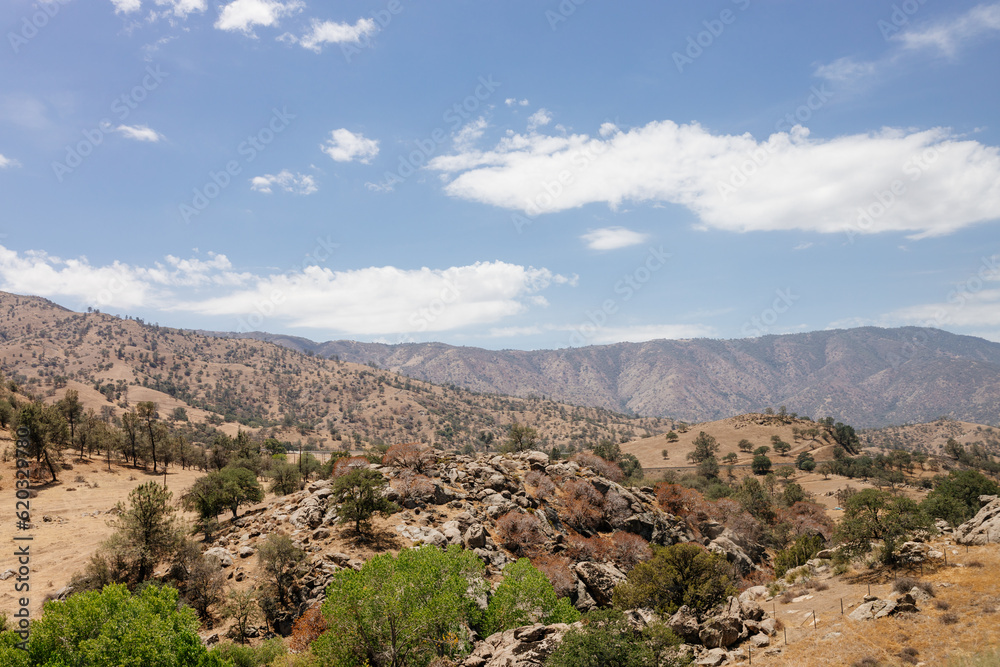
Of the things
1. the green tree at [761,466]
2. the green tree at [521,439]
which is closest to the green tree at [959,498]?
the green tree at [521,439]

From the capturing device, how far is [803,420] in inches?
6147

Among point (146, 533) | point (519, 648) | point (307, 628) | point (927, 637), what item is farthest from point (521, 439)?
point (927, 637)

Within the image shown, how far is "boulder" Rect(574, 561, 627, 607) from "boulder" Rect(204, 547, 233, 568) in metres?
29.1

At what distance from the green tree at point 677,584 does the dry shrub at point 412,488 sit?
67.4ft

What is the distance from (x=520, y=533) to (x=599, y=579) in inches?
313

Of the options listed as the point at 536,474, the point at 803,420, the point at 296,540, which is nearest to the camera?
the point at 296,540

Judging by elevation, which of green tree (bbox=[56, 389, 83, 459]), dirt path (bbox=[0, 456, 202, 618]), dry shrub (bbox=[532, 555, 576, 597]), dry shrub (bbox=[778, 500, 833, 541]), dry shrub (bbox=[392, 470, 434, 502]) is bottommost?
dry shrub (bbox=[778, 500, 833, 541])

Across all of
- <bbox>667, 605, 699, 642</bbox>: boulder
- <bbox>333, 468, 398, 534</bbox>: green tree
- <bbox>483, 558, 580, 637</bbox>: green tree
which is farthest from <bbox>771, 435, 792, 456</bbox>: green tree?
<bbox>333, 468, 398, 534</bbox>: green tree

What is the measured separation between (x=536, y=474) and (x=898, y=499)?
115 ft

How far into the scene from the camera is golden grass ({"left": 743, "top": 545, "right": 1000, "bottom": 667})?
19172mm

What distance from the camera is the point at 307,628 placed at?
31031 millimetres

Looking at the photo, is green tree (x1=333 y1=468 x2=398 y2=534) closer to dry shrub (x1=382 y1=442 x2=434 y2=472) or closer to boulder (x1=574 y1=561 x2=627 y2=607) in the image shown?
dry shrub (x1=382 y1=442 x2=434 y2=472)

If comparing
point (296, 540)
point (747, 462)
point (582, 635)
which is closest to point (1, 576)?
point (296, 540)

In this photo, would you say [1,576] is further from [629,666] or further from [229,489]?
[629,666]
